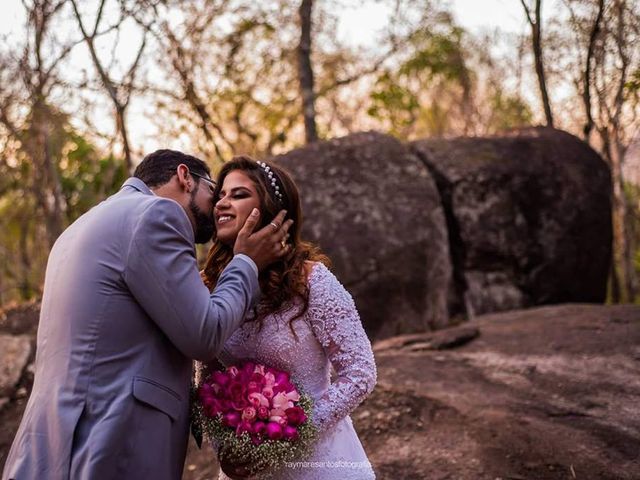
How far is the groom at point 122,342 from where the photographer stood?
2350 mm

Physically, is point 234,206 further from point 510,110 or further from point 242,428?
point 510,110

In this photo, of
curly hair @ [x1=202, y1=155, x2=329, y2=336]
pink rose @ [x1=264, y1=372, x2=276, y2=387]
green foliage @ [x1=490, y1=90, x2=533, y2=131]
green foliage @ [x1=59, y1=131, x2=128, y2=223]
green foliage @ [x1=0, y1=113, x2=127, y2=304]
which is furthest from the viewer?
green foliage @ [x1=490, y1=90, x2=533, y2=131]

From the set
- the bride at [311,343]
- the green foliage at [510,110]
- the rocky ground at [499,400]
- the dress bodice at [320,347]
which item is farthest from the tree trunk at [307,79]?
the dress bodice at [320,347]

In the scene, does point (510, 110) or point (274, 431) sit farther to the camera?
point (510, 110)

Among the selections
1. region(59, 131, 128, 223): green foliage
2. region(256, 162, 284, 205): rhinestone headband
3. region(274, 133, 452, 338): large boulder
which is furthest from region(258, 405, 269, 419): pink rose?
region(59, 131, 128, 223): green foliage

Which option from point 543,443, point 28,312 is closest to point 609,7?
point 543,443

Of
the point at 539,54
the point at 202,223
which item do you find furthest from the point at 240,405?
the point at 539,54

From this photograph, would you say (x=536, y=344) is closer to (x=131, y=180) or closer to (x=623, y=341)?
(x=623, y=341)

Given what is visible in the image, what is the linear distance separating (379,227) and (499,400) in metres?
3.24

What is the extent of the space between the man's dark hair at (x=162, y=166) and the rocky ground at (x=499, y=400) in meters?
2.66

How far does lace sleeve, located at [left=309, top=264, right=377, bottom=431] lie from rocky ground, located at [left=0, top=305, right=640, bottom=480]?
6.77 feet

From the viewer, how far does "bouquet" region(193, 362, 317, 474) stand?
257 centimetres

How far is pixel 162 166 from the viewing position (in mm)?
3018

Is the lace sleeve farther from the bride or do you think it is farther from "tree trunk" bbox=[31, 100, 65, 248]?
"tree trunk" bbox=[31, 100, 65, 248]
